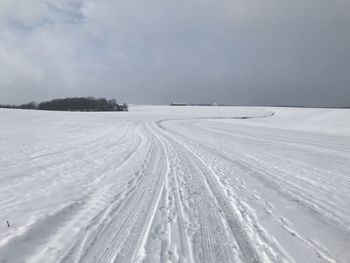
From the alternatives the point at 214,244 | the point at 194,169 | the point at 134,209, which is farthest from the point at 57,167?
the point at 214,244

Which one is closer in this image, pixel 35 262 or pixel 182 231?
pixel 35 262

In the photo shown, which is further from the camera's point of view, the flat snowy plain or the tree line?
the tree line

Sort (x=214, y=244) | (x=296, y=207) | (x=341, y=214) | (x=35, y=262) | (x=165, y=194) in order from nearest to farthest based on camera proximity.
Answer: (x=35, y=262)
(x=214, y=244)
(x=341, y=214)
(x=296, y=207)
(x=165, y=194)

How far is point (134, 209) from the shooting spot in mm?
6520

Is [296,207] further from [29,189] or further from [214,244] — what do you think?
[29,189]

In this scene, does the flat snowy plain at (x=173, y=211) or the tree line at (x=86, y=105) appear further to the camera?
the tree line at (x=86, y=105)

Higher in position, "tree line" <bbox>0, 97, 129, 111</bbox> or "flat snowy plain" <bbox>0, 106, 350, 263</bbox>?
"flat snowy plain" <bbox>0, 106, 350, 263</bbox>

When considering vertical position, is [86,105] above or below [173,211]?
below

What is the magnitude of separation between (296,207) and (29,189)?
597 cm

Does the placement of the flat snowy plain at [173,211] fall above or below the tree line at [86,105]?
above

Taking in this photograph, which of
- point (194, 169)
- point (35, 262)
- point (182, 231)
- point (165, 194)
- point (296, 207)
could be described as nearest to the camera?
point (35, 262)

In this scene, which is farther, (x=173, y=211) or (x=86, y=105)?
(x=86, y=105)

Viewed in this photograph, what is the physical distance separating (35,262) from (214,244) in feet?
7.69

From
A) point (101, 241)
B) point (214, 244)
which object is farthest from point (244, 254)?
point (101, 241)
